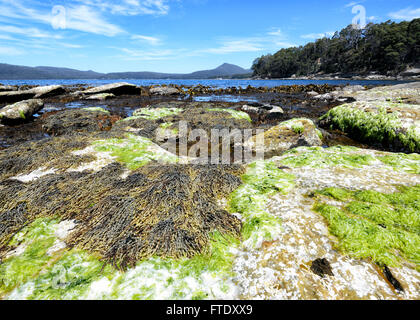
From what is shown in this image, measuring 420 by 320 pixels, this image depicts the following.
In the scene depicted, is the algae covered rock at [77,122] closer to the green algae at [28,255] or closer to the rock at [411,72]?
the green algae at [28,255]

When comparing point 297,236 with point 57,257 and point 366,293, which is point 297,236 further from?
point 57,257

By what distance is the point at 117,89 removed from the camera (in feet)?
102

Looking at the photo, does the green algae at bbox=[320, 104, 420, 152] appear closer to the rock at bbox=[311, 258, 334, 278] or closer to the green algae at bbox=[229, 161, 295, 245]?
the green algae at bbox=[229, 161, 295, 245]

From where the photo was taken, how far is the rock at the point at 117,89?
3033 cm

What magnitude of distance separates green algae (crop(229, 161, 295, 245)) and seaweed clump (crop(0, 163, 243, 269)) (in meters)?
0.26

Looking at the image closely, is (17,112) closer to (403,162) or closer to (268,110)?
(268,110)

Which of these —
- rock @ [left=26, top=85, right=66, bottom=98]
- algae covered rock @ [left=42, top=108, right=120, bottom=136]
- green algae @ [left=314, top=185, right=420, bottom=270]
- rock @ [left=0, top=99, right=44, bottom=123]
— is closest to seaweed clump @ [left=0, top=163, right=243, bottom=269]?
green algae @ [left=314, top=185, right=420, bottom=270]

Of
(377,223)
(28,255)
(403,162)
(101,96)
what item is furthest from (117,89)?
(377,223)

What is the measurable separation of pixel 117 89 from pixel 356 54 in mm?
112798

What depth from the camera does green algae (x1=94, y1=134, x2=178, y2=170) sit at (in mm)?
6445

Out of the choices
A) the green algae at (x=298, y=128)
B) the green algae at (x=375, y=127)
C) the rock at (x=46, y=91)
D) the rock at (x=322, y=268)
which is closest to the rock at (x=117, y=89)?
the rock at (x=46, y=91)

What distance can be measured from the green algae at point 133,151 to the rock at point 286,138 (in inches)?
176

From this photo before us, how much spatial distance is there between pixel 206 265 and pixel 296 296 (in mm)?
1214
